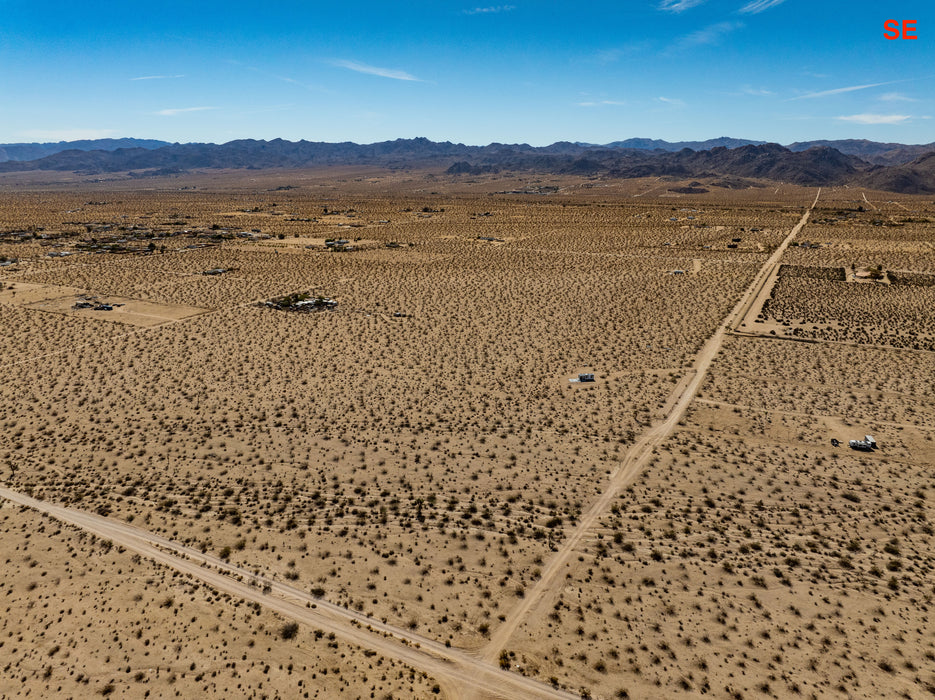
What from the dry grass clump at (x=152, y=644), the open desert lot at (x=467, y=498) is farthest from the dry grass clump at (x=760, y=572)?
the dry grass clump at (x=152, y=644)

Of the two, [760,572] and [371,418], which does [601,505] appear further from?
[371,418]

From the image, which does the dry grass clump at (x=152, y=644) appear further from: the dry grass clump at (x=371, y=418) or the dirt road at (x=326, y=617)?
the dry grass clump at (x=371, y=418)

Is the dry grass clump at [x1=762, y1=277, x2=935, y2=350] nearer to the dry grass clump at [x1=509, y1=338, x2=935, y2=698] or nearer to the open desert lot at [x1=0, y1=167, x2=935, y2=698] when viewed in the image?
the open desert lot at [x1=0, y1=167, x2=935, y2=698]

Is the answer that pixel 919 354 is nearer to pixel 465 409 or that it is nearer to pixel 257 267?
pixel 465 409

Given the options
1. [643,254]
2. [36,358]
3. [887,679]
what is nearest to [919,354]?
[887,679]

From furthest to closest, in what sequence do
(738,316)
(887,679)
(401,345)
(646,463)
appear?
1. (738,316)
2. (401,345)
3. (646,463)
4. (887,679)

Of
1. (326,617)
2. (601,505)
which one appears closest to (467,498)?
(601,505)
